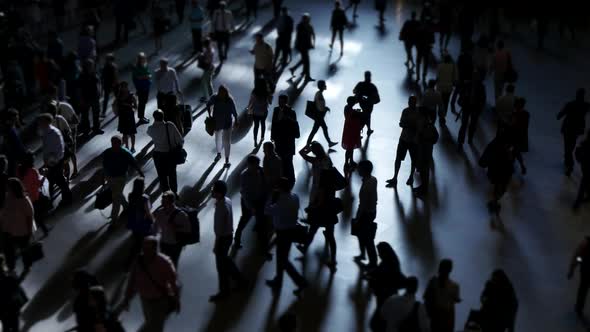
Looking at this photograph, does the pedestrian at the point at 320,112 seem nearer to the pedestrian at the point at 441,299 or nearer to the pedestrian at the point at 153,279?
the pedestrian at the point at 153,279

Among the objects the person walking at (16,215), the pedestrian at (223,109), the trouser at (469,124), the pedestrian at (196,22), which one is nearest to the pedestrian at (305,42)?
the pedestrian at (196,22)

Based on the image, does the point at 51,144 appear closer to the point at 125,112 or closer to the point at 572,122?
the point at 125,112

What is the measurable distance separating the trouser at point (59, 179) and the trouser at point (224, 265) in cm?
366

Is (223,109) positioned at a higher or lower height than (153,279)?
lower

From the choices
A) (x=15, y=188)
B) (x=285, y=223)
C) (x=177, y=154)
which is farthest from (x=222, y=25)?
(x=285, y=223)

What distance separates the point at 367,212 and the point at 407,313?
113 inches

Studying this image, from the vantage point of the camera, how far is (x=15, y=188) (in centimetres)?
1105

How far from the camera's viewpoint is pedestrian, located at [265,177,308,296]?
10.8 metres

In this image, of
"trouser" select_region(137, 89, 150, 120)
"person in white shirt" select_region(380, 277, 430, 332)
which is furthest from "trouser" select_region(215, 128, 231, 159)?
"person in white shirt" select_region(380, 277, 430, 332)

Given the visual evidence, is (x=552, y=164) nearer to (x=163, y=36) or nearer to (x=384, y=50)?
(x=384, y=50)

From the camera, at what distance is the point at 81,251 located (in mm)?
12438

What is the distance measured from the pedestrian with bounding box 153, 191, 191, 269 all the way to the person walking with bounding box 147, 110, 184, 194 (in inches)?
109

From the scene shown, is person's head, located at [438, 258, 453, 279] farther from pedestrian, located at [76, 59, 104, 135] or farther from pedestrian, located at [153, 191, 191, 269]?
pedestrian, located at [76, 59, 104, 135]

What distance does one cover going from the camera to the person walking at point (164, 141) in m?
13.2
